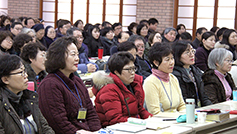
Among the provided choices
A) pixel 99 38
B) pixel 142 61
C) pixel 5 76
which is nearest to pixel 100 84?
pixel 5 76

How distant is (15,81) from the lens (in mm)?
2498

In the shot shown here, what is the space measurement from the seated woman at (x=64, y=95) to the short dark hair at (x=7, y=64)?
1.25 feet

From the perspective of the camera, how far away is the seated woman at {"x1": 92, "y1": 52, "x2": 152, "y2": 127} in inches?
125

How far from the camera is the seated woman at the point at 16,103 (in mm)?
2352

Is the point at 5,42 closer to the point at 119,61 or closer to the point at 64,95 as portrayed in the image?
the point at 119,61

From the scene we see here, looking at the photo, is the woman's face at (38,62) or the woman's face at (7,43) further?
the woman's face at (7,43)

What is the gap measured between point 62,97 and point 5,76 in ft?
1.79

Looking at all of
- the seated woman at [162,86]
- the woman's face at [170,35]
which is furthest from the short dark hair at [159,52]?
the woman's face at [170,35]

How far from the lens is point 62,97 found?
2820 millimetres

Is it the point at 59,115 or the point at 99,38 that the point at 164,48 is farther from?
the point at 99,38

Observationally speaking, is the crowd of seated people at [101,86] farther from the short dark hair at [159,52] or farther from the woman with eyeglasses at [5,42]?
the woman with eyeglasses at [5,42]

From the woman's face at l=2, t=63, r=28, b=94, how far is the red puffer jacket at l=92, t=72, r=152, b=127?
0.93 metres

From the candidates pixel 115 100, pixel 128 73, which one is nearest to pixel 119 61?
pixel 128 73

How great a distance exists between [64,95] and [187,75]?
1945mm
